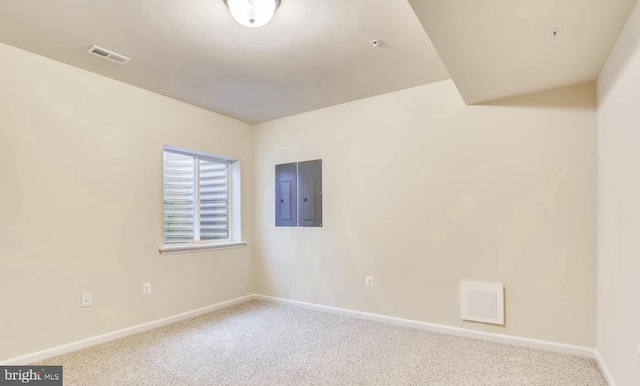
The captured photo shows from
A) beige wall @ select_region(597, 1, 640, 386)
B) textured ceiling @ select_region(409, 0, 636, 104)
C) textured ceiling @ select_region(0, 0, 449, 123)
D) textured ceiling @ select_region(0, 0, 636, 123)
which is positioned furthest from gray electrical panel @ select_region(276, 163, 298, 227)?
beige wall @ select_region(597, 1, 640, 386)

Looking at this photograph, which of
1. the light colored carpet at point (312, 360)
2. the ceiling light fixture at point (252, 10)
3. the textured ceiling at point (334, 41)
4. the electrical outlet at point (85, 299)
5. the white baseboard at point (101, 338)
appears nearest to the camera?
the textured ceiling at point (334, 41)

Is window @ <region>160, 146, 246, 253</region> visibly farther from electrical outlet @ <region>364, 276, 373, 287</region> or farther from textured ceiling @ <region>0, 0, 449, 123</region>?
electrical outlet @ <region>364, 276, 373, 287</region>

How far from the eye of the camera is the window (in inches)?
141

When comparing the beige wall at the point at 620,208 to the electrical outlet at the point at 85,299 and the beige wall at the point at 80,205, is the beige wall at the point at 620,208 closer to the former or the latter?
the beige wall at the point at 80,205

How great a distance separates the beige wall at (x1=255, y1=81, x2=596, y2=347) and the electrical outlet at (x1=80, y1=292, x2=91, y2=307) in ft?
6.42

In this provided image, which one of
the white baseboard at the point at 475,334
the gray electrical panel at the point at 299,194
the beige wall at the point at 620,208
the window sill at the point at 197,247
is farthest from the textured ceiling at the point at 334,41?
the white baseboard at the point at 475,334

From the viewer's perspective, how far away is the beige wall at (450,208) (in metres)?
2.53

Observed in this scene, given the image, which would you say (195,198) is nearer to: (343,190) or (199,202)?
(199,202)

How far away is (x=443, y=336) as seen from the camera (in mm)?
2900

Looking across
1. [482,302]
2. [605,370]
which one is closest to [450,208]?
[482,302]

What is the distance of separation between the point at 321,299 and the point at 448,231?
5.29ft

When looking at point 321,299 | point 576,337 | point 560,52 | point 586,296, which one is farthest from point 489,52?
point 321,299

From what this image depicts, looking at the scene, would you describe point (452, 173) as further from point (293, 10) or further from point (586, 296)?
point (293, 10)

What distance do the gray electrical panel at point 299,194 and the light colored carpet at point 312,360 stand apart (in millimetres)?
1214
